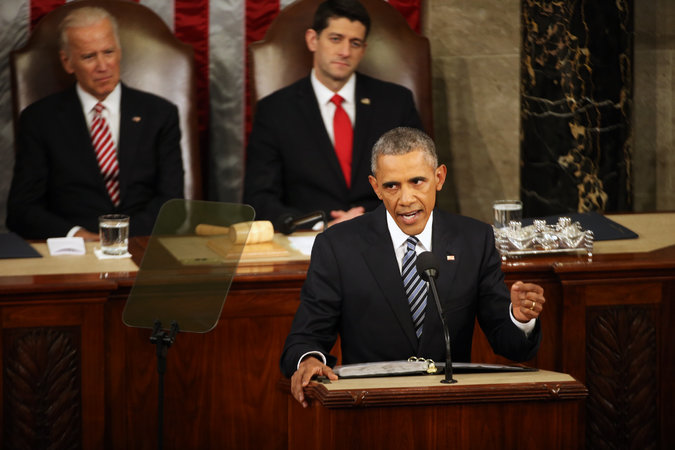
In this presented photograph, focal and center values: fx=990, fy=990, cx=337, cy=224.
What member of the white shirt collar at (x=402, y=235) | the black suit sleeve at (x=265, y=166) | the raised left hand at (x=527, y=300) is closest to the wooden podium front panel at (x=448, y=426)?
the raised left hand at (x=527, y=300)

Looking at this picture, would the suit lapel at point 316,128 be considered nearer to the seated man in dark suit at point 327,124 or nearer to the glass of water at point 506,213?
the seated man in dark suit at point 327,124

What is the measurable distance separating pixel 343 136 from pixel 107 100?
122 centimetres

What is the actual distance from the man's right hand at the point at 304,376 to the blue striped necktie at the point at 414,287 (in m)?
0.43

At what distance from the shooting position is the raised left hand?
7.62ft

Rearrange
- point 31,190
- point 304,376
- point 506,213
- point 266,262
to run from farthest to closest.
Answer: point 31,190
point 506,213
point 266,262
point 304,376

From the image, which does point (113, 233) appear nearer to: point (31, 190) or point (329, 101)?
point (31, 190)

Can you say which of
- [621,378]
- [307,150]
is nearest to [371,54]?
[307,150]

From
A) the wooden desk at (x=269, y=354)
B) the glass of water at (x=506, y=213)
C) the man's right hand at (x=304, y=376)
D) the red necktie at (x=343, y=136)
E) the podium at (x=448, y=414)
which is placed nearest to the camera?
the podium at (x=448, y=414)

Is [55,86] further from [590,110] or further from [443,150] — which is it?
[590,110]

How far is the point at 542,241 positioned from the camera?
3.66 metres

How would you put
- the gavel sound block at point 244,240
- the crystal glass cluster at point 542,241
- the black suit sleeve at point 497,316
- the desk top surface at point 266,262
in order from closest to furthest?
the black suit sleeve at point 497,316
the gavel sound block at point 244,240
the desk top surface at point 266,262
the crystal glass cluster at point 542,241

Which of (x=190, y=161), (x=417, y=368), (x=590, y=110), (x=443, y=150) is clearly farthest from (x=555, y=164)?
(x=417, y=368)

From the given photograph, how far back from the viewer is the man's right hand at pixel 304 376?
2225mm

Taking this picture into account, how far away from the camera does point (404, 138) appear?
102 inches
